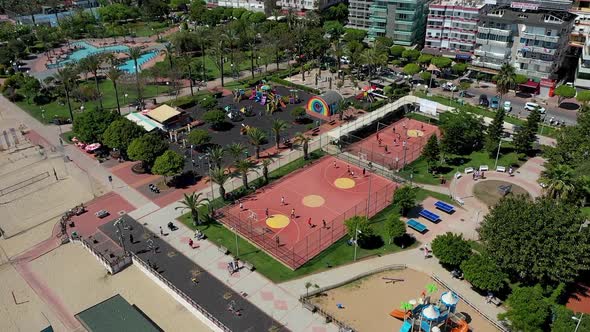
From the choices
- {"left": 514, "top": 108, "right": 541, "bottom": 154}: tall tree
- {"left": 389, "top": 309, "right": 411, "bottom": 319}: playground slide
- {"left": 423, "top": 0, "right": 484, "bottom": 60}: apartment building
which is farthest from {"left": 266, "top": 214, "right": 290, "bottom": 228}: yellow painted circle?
{"left": 423, "top": 0, "right": 484, "bottom": 60}: apartment building

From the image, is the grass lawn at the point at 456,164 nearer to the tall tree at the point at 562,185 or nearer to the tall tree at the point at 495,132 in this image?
the tall tree at the point at 495,132

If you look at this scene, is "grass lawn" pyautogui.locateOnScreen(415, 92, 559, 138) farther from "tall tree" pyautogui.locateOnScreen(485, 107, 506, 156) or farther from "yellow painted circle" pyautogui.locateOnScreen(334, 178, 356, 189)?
"yellow painted circle" pyautogui.locateOnScreen(334, 178, 356, 189)

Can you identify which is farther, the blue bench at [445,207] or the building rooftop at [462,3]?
the building rooftop at [462,3]

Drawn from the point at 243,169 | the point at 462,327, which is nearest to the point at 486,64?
the point at 243,169

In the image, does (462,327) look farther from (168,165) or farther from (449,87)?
(449,87)

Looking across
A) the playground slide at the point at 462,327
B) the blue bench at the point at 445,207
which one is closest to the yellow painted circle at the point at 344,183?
the blue bench at the point at 445,207

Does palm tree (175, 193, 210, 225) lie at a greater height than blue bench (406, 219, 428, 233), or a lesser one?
greater
